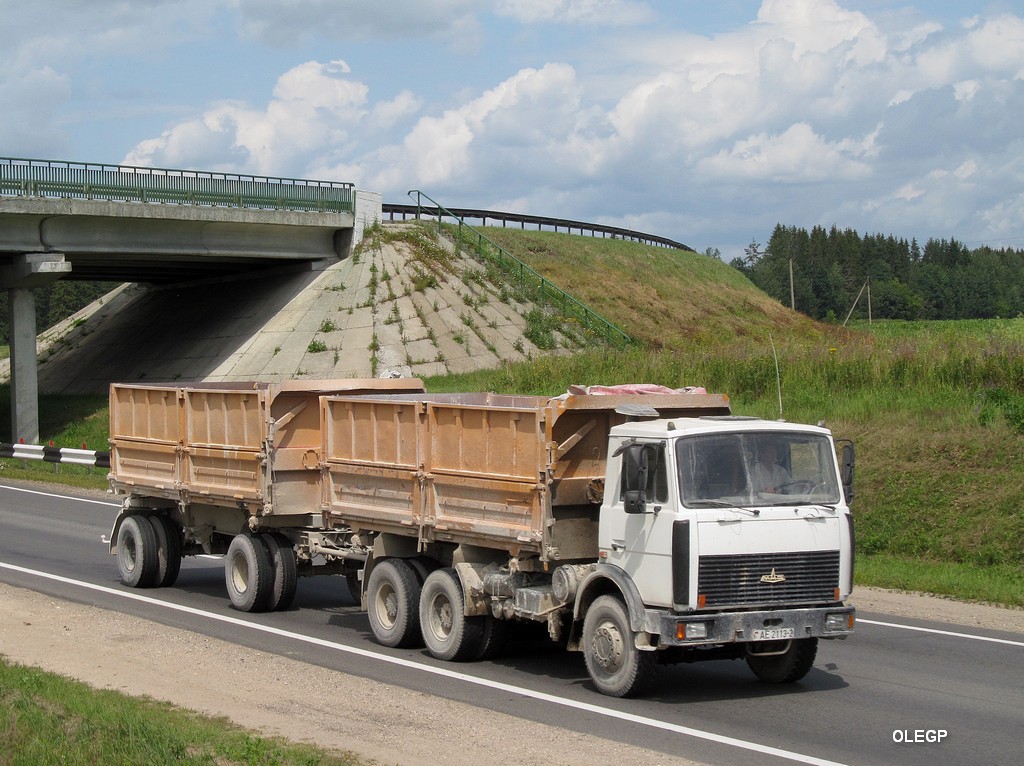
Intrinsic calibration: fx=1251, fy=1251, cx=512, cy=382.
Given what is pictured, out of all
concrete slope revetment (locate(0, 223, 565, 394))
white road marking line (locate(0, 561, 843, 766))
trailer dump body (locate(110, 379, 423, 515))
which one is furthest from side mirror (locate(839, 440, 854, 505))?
concrete slope revetment (locate(0, 223, 565, 394))

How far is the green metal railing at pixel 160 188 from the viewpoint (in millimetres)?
34562

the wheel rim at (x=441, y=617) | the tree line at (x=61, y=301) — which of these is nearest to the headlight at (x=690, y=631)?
the wheel rim at (x=441, y=617)

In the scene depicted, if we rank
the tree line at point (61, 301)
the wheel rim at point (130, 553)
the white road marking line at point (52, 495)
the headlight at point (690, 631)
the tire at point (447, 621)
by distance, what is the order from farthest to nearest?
the tree line at point (61, 301), the white road marking line at point (52, 495), the wheel rim at point (130, 553), the tire at point (447, 621), the headlight at point (690, 631)

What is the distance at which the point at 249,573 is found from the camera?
14.3 metres

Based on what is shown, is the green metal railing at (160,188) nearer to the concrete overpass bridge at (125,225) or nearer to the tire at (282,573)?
the concrete overpass bridge at (125,225)

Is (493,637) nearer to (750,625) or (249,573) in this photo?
(750,625)

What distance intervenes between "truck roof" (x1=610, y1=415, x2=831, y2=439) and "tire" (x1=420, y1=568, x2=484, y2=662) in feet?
7.65

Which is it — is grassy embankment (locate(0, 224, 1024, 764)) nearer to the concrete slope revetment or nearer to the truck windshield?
the concrete slope revetment

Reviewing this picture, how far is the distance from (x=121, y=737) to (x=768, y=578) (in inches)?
191

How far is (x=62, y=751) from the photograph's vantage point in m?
8.12

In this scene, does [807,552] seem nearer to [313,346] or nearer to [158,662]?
[158,662]

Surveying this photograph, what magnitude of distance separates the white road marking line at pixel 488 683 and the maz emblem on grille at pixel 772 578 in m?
1.33

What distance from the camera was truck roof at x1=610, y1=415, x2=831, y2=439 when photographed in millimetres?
9930

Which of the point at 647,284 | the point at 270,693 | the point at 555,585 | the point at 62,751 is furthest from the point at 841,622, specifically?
the point at 647,284
